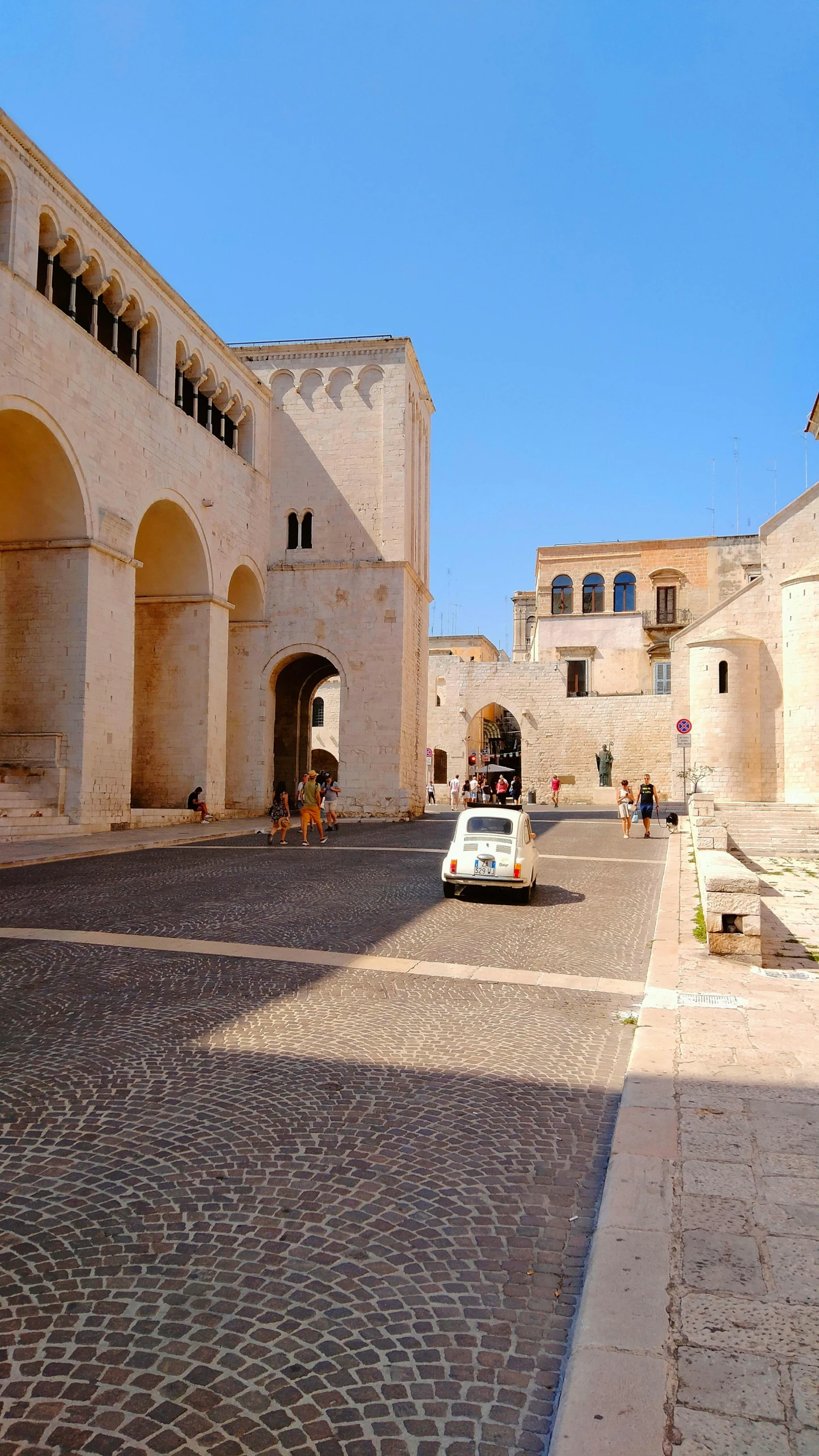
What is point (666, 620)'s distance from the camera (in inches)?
1924

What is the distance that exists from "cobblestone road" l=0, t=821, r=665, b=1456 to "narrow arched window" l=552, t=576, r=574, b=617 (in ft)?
149

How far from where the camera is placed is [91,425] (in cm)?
1928

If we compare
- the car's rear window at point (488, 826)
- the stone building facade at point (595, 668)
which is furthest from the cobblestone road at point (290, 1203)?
the stone building facade at point (595, 668)

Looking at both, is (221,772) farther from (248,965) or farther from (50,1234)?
(50,1234)

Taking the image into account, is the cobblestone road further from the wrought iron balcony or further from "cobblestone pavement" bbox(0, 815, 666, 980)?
the wrought iron balcony

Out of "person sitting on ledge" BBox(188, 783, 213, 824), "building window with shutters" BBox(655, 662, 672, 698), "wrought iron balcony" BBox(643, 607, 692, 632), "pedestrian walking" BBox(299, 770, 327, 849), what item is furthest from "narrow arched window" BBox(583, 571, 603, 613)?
"pedestrian walking" BBox(299, 770, 327, 849)

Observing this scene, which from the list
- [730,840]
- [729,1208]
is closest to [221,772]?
[730,840]

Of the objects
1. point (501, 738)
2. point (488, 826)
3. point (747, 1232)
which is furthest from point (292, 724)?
point (501, 738)

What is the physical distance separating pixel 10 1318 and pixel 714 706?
30.8 m

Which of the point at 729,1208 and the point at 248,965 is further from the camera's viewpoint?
the point at 248,965

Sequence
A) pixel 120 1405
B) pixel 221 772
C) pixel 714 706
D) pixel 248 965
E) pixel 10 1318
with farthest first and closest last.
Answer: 1. pixel 714 706
2. pixel 221 772
3. pixel 248 965
4. pixel 10 1318
5. pixel 120 1405

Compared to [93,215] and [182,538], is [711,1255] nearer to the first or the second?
[93,215]

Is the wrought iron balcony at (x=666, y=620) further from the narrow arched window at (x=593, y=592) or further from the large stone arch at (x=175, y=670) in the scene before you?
the large stone arch at (x=175, y=670)

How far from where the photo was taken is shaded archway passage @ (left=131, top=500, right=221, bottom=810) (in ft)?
80.8
